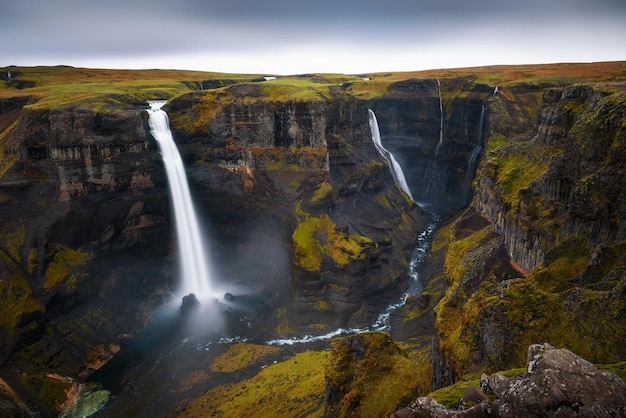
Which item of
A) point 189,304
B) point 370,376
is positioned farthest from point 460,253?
point 189,304

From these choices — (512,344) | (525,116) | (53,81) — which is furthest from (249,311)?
(53,81)

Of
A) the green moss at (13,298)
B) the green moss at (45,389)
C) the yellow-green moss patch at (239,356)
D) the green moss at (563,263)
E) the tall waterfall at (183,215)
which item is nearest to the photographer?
the green moss at (563,263)

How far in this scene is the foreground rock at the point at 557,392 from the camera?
1027 centimetres

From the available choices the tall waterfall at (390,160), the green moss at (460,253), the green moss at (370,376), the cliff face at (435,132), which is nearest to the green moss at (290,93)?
the tall waterfall at (390,160)

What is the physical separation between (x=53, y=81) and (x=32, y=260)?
50.6m

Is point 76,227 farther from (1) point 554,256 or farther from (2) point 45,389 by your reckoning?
(1) point 554,256

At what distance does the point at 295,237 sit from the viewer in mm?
54688

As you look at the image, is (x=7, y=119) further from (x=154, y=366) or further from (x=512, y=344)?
(x=512, y=344)

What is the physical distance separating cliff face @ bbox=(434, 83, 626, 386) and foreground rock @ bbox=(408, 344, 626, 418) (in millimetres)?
6172

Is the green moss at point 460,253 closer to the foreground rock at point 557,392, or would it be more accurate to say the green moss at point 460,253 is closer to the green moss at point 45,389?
the foreground rock at point 557,392

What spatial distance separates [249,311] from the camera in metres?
53.6

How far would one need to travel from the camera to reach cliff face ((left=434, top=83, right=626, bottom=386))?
17672 millimetres

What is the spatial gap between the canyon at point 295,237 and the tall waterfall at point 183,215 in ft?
4.01

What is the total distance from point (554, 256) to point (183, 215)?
48.9 m
